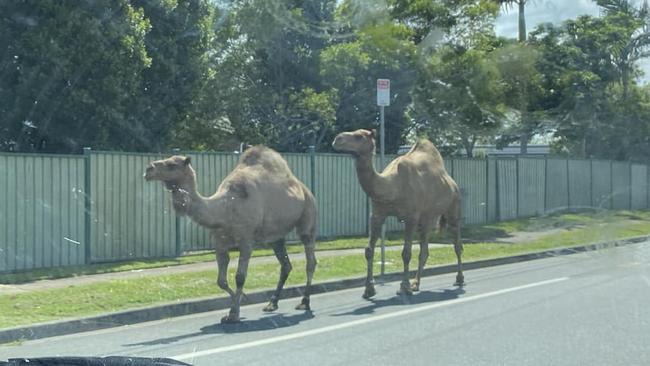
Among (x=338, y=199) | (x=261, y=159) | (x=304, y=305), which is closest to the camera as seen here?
Answer: (x=261, y=159)

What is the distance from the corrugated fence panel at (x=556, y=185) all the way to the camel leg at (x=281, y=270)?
15.7 meters

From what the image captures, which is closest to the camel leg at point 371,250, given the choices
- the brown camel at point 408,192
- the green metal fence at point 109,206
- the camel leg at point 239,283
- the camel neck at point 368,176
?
the brown camel at point 408,192

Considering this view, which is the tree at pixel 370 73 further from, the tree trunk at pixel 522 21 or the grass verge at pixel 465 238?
the grass verge at pixel 465 238

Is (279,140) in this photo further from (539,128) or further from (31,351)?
(31,351)

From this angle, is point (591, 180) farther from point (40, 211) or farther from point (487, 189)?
point (40, 211)

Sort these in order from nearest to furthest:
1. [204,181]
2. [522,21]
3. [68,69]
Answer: [204,181], [68,69], [522,21]

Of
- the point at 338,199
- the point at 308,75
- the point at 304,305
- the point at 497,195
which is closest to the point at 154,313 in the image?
the point at 304,305

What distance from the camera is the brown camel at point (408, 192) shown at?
12.9 meters

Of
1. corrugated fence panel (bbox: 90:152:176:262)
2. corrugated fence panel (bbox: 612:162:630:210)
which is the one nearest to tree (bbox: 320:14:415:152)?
corrugated fence panel (bbox: 612:162:630:210)

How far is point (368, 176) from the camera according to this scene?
517 inches

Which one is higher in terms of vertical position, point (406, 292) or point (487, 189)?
point (487, 189)

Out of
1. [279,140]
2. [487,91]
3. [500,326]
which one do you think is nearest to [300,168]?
[487,91]

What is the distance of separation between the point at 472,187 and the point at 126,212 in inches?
481

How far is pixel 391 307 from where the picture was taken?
40.0 ft
